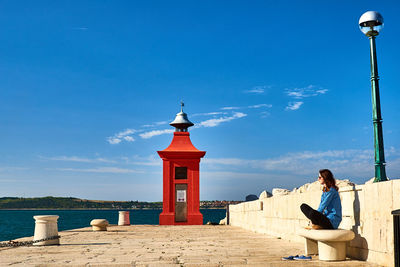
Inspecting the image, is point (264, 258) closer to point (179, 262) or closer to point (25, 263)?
point (179, 262)

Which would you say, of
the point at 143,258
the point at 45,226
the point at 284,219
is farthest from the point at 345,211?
the point at 45,226

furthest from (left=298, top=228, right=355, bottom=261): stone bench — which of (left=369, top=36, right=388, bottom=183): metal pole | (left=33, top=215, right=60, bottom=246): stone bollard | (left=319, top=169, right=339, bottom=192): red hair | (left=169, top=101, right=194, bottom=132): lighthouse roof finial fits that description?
(left=169, top=101, right=194, bottom=132): lighthouse roof finial

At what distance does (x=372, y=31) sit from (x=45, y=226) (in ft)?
28.1

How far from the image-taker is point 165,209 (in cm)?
2573

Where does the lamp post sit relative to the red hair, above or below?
above

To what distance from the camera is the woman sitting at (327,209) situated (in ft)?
23.6

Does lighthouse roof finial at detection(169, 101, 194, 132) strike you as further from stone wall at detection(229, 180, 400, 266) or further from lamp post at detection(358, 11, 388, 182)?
lamp post at detection(358, 11, 388, 182)

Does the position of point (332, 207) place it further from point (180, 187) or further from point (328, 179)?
point (180, 187)

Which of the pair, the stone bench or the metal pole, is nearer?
the stone bench

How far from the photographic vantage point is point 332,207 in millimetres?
7375

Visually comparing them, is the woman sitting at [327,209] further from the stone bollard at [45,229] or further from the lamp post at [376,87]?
the stone bollard at [45,229]

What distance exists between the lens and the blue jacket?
24.0ft

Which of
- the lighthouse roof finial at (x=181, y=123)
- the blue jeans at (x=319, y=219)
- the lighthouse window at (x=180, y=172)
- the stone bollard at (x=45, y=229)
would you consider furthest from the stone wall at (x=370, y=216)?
the lighthouse roof finial at (x=181, y=123)

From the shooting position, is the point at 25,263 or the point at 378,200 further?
the point at 25,263
